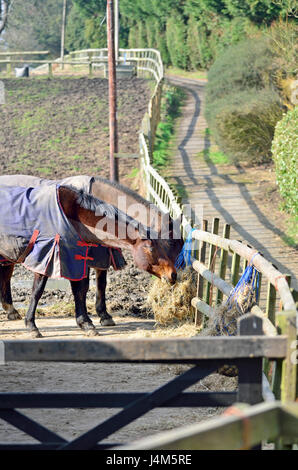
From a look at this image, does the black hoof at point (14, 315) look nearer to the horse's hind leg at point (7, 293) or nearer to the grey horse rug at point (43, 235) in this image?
the horse's hind leg at point (7, 293)

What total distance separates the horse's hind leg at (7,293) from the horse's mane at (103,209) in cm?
173

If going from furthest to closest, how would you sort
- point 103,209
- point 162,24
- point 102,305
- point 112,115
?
point 162,24 → point 112,115 → point 102,305 → point 103,209

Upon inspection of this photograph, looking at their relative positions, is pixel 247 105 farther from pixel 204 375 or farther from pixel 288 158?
pixel 204 375

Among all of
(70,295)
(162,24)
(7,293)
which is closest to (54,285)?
(70,295)

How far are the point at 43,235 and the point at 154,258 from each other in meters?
1.25

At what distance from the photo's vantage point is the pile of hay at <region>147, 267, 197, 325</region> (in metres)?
7.88

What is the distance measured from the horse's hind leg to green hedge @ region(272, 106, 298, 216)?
5084 millimetres

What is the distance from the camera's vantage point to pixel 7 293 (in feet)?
29.6

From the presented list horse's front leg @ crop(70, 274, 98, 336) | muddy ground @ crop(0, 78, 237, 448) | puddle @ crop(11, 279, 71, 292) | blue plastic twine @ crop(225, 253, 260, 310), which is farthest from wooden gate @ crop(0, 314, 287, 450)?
puddle @ crop(11, 279, 71, 292)

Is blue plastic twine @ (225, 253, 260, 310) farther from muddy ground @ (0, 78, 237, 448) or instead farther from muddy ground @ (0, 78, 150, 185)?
muddy ground @ (0, 78, 150, 185)

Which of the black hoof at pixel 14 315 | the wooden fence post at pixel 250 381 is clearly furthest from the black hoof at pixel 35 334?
the wooden fence post at pixel 250 381

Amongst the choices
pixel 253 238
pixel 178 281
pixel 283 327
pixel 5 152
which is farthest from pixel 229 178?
pixel 283 327
